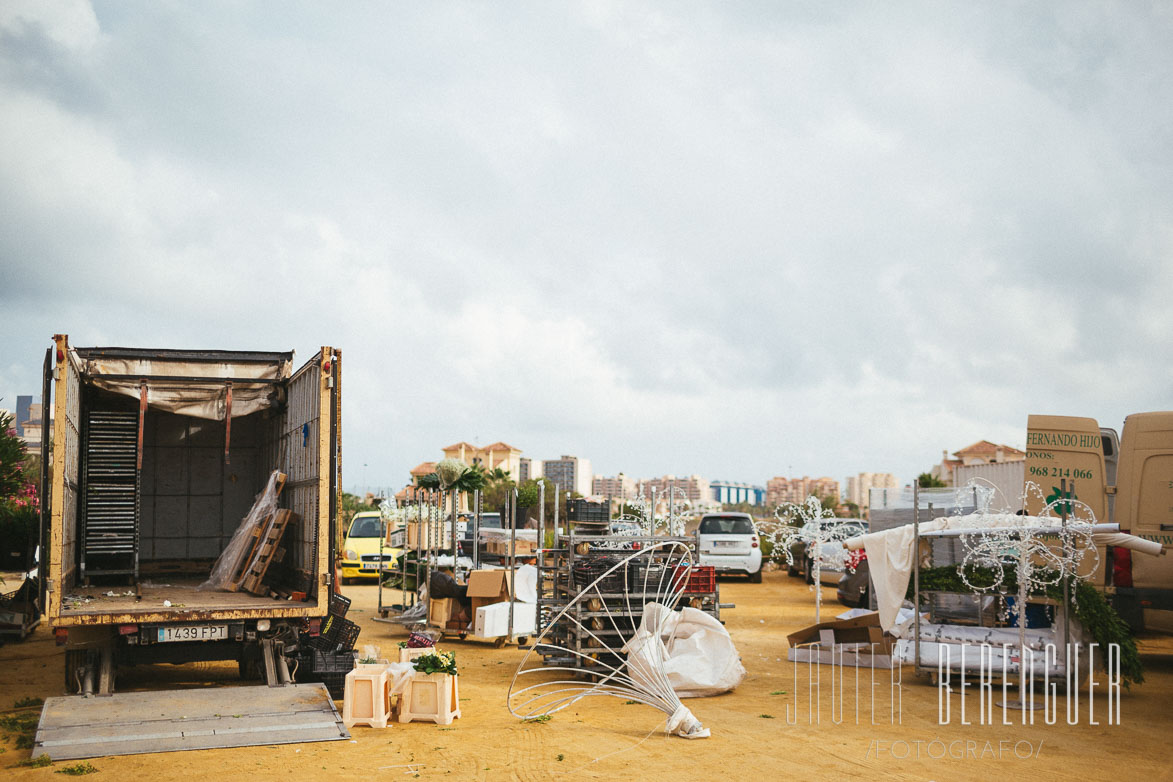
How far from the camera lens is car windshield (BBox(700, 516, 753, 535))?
22953 mm

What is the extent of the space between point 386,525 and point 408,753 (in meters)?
14.9

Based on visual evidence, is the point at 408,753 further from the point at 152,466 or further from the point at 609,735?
the point at 152,466

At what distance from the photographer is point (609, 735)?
7.55 meters

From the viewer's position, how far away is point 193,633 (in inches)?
312

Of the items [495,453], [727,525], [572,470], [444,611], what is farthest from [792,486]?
[444,611]

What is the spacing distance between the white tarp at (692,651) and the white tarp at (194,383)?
15.5 feet

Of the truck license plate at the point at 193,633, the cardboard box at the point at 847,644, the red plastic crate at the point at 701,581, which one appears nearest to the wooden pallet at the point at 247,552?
the truck license plate at the point at 193,633

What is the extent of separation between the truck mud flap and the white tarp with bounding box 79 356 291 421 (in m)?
3.40

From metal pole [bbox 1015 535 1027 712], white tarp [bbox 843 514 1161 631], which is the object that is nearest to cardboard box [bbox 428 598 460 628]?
white tarp [bbox 843 514 1161 631]

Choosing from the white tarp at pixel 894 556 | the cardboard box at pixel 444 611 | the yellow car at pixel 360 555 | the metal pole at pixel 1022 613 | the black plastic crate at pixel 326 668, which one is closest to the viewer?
the metal pole at pixel 1022 613

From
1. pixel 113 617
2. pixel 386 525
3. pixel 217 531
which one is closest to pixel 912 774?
pixel 113 617

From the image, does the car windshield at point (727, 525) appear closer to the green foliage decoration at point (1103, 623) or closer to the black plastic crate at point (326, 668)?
the green foliage decoration at point (1103, 623)

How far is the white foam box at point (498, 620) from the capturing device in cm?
1264

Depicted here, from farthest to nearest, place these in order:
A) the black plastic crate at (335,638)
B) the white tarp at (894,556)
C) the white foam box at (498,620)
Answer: the white foam box at (498,620)
the white tarp at (894,556)
the black plastic crate at (335,638)
